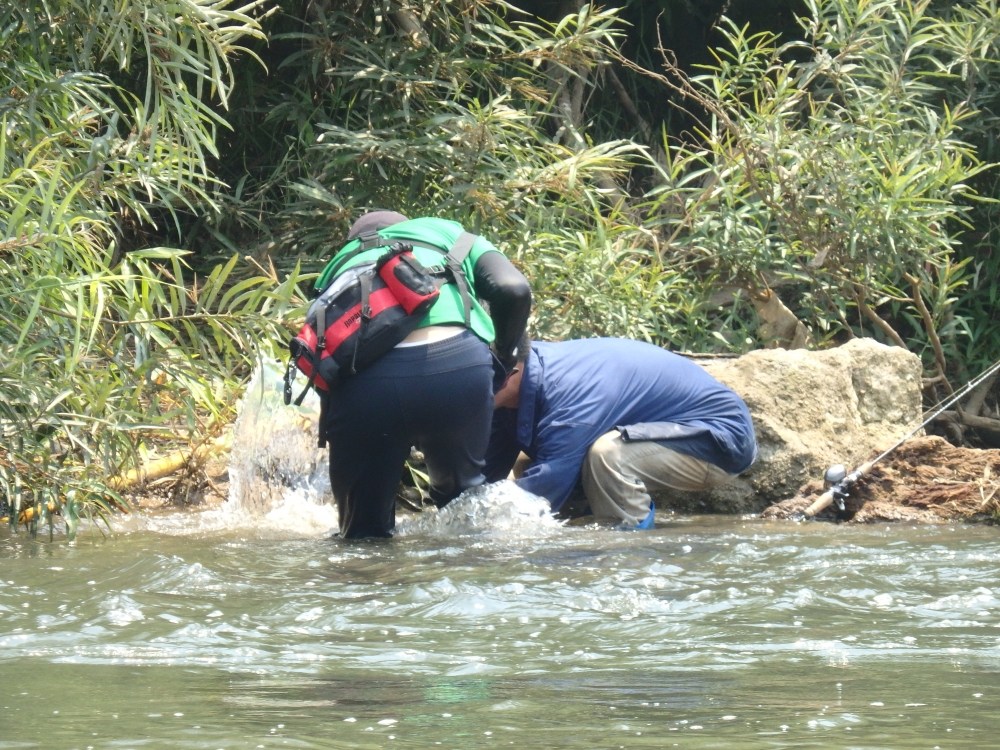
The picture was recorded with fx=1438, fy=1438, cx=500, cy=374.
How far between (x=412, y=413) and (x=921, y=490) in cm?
244

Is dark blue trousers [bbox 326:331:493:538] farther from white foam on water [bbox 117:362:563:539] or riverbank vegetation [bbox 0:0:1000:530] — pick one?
riverbank vegetation [bbox 0:0:1000:530]

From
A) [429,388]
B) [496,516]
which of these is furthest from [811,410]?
[429,388]

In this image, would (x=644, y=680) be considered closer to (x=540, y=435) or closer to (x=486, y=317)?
(x=486, y=317)

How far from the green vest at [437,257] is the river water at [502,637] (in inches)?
29.4

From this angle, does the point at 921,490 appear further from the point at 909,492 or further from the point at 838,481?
the point at 838,481

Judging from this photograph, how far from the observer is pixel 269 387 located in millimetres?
6254

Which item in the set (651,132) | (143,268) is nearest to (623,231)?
(651,132)

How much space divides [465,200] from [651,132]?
9.08 feet

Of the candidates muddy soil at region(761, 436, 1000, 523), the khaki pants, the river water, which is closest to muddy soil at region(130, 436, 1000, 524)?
muddy soil at region(761, 436, 1000, 523)

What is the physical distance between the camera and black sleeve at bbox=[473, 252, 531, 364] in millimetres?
4922

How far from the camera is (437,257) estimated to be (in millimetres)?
4863

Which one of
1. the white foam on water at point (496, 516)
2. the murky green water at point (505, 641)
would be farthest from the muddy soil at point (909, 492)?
the white foam on water at point (496, 516)

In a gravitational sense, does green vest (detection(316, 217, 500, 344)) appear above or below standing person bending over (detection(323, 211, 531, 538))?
above

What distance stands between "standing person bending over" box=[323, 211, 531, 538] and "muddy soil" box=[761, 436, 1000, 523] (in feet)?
5.50
